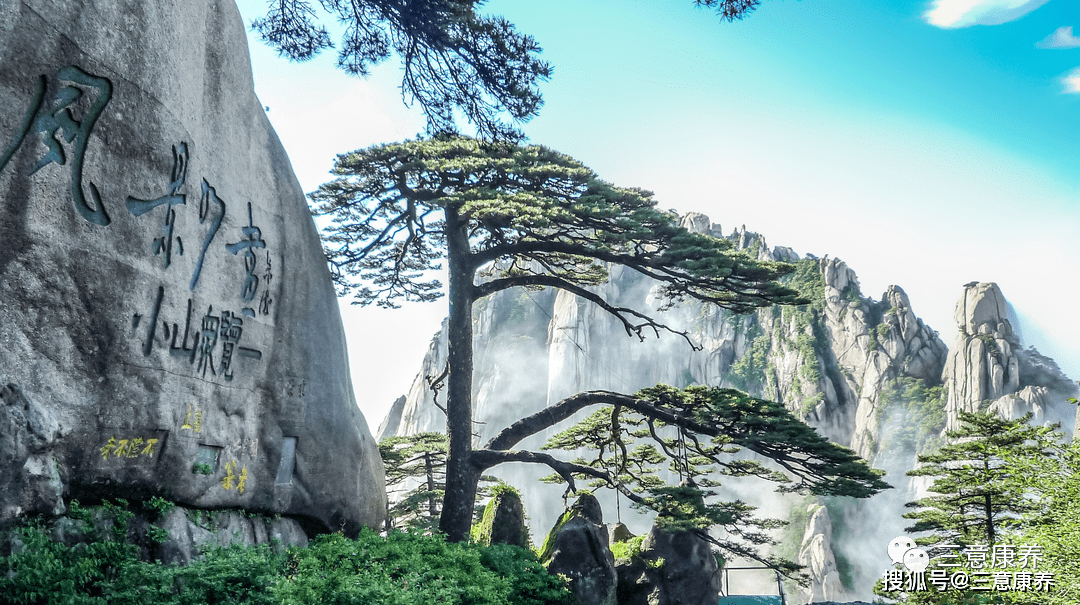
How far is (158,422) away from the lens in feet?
17.5

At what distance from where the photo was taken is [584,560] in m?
9.23

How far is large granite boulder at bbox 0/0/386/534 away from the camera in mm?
4398

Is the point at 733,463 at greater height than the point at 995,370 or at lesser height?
lesser

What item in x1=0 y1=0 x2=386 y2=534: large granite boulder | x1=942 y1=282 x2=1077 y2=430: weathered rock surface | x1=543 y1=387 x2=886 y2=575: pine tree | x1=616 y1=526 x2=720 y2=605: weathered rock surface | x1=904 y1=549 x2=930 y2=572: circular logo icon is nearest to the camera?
x1=0 y1=0 x2=386 y2=534: large granite boulder

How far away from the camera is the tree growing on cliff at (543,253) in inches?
387

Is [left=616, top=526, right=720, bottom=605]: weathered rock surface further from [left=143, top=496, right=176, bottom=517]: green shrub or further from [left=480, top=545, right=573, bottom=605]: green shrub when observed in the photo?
[left=143, top=496, right=176, bottom=517]: green shrub

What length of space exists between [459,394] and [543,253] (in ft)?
10.5

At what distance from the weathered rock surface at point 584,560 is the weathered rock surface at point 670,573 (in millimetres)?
1132

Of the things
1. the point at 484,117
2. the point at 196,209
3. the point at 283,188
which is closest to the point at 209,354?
the point at 196,209

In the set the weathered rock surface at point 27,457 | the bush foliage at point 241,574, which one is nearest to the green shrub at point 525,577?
the bush foliage at point 241,574

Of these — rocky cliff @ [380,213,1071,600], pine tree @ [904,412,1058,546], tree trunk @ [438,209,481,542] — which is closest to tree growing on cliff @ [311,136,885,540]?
tree trunk @ [438,209,481,542]

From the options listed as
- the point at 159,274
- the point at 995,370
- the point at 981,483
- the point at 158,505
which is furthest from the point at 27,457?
the point at 995,370
